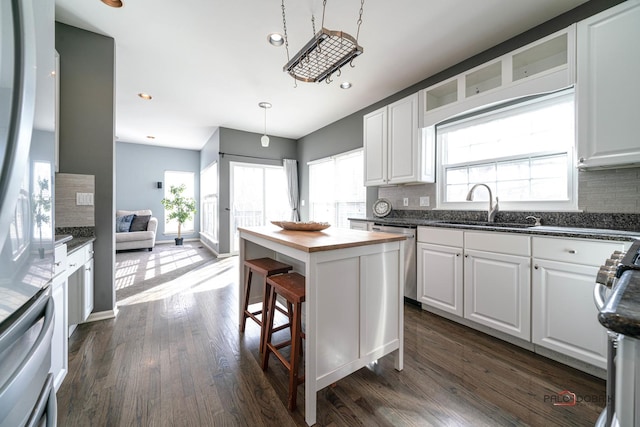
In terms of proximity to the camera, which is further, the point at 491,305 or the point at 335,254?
the point at 491,305

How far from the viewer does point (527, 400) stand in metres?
1.46

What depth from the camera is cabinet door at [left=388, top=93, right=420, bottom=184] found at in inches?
117

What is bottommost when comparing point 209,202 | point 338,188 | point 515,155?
point 209,202

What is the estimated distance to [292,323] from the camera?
1550 mm

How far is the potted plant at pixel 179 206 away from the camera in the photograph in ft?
22.3

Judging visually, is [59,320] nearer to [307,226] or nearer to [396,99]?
[307,226]

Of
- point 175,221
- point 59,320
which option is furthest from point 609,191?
point 175,221

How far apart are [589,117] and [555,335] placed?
1.56 meters

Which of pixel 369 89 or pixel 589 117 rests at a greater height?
pixel 369 89

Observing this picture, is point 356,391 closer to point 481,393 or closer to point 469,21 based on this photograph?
point 481,393

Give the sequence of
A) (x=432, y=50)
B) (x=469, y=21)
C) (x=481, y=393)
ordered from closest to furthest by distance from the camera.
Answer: (x=481, y=393), (x=469, y=21), (x=432, y=50)

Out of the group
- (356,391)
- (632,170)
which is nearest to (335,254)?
(356,391)

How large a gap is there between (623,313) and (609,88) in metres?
2.24

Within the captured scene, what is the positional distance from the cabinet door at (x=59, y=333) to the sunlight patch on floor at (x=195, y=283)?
55.6 inches
